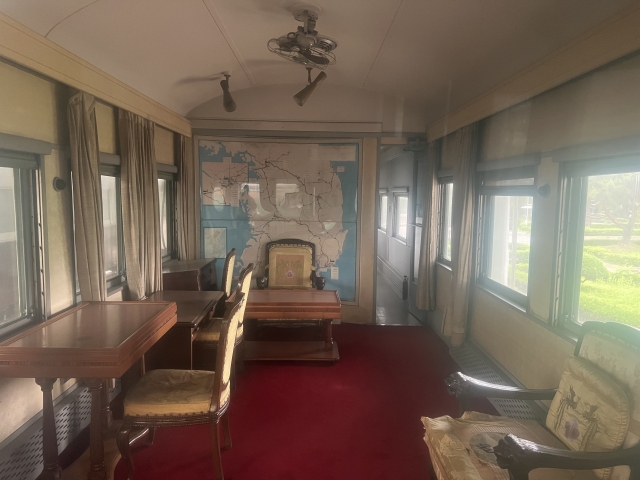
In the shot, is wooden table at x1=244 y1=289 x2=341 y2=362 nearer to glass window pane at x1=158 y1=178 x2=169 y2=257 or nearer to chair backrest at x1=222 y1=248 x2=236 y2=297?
chair backrest at x1=222 y1=248 x2=236 y2=297

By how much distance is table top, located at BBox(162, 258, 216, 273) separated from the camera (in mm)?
4502

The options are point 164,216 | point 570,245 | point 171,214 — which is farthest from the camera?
point 171,214

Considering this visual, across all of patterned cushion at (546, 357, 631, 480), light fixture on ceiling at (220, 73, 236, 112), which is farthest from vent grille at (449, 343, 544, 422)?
light fixture on ceiling at (220, 73, 236, 112)

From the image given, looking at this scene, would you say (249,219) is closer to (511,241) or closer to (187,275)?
(187,275)

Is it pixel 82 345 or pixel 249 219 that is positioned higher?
pixel 249 219

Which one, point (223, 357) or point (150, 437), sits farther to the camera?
point (150, 437)

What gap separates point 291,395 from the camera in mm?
3590

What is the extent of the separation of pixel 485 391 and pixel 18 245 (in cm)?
292

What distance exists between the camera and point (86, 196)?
2914mm

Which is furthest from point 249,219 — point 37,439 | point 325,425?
point 37,439

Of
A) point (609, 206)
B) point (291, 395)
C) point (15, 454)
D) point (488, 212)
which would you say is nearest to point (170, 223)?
point (291, 395)

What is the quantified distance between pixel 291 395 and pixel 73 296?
1867 millimetres

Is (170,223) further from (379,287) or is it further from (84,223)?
(379,287)

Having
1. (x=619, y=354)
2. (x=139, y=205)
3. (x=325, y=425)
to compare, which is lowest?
(x=325, y=425)
